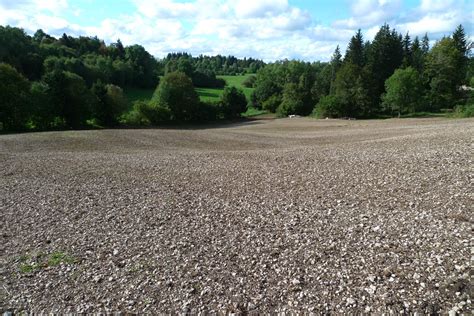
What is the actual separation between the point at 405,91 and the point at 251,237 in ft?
197

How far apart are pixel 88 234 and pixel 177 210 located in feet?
11.1

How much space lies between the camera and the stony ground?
22.6 feet

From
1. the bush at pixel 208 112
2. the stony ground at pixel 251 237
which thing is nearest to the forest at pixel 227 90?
the bush at pixel 208 112

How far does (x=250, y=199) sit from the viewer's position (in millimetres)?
13555

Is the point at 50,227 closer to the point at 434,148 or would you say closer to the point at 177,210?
the point at 177,210

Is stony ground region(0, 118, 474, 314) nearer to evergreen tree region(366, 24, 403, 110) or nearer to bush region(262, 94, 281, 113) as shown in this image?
evergreen tree region(366, 24, 403, 110)

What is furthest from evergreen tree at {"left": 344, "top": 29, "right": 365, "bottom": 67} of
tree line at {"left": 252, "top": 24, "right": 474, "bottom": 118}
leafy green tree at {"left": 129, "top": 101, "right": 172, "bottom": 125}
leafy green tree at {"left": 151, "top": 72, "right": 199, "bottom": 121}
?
leafy green tree at {"left": 129, "top": 101, "right": 172, "bottom": 125}

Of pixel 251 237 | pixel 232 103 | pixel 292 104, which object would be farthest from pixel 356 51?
pixel 251 237

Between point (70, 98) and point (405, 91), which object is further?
point (405, 91)

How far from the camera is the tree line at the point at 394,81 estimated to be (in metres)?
59.8

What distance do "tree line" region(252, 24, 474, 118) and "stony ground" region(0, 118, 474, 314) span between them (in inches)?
1817

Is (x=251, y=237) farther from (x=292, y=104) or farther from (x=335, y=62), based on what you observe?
(x=335, y=62)

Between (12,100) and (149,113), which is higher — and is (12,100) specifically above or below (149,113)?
above

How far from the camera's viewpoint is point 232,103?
7744cm
